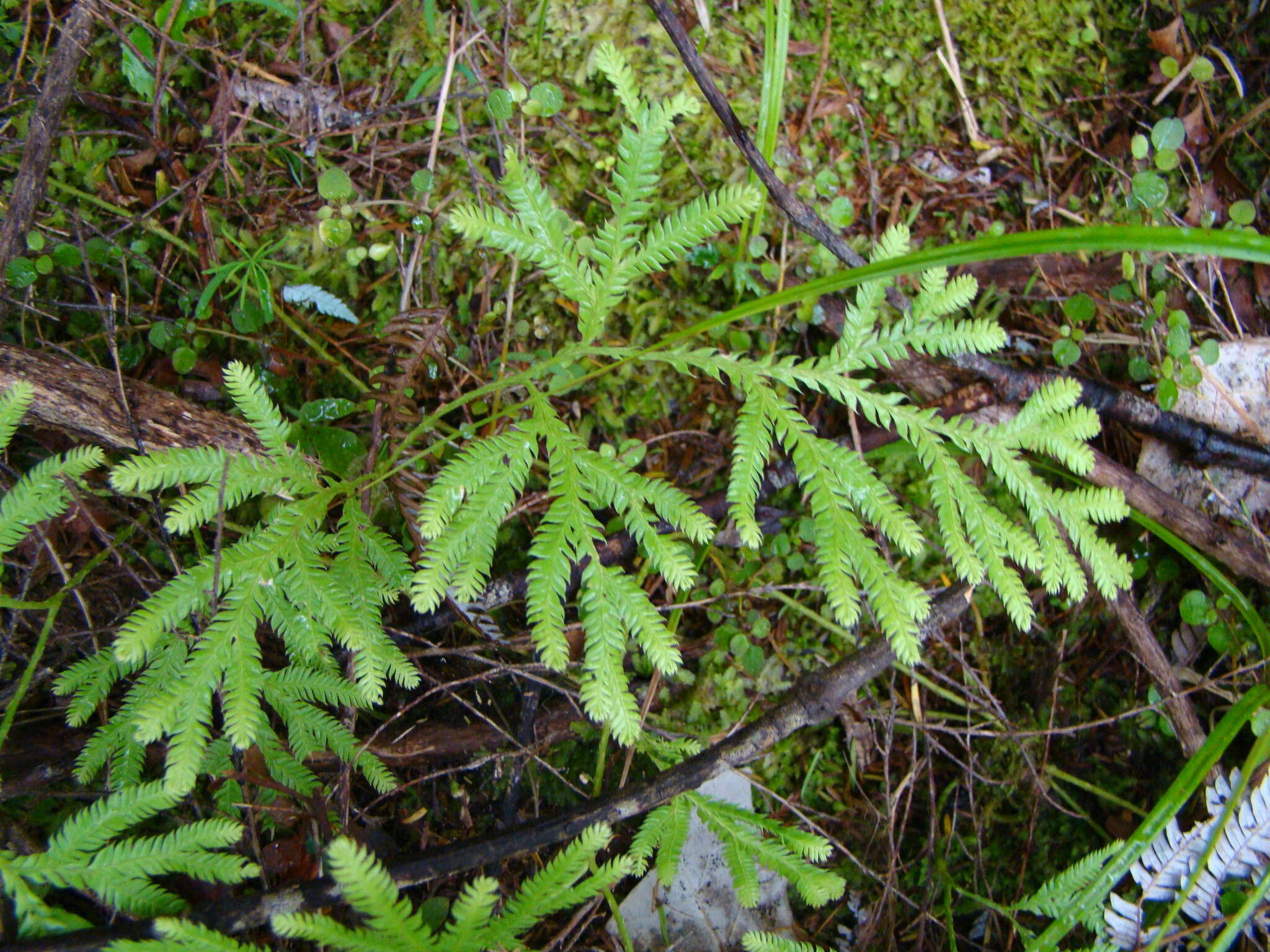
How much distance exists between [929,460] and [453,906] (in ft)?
5.97

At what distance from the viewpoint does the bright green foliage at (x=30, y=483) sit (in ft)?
6.88

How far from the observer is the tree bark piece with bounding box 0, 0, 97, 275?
95.1 inches

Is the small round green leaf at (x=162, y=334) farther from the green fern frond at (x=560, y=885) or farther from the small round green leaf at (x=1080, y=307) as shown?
the small round green leaf at (x=1080, y=307)

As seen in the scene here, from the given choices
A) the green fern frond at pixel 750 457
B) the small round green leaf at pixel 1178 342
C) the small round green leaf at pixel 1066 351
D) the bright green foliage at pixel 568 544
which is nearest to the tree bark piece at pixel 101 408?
the bright green foliage at pixel 568 544

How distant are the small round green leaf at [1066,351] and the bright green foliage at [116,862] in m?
3.11

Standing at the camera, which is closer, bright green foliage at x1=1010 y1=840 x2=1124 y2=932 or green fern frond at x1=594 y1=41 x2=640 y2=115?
green fern frond at x1=594 y1=41 x2=640 y2=115

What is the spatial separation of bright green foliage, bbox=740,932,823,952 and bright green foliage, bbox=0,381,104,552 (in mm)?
2411

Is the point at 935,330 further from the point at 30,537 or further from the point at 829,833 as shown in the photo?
the point at 30,537

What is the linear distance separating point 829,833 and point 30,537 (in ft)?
9.56

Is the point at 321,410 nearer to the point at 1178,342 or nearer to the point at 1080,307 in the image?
the point at 1080,307

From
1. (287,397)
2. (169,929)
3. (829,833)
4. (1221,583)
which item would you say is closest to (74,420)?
(287,397)

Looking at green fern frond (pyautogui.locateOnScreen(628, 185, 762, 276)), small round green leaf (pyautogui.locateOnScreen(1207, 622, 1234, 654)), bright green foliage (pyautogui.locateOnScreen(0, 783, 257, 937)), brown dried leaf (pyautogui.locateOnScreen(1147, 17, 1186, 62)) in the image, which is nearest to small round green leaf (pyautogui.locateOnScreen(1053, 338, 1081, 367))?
small round green leaf (pyautogui.locateOnScreen(1207, 622, 1234, 654))

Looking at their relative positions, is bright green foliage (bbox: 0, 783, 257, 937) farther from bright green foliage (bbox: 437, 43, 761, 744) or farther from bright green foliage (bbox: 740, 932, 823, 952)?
bright green foliage (bbox: 740, 932, 823, 952)

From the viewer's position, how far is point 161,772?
7.65 ft
